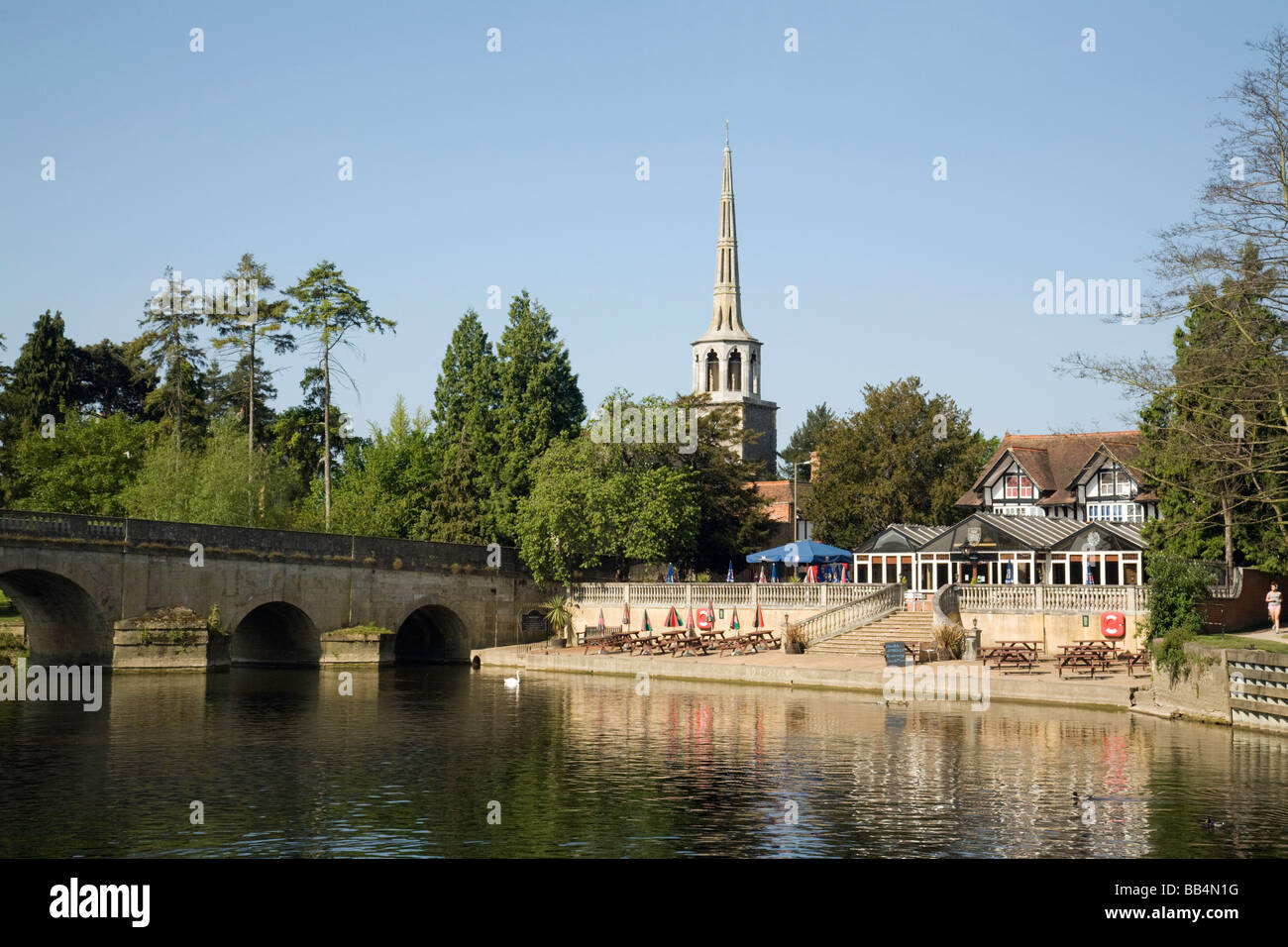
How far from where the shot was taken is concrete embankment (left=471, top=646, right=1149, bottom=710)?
123 ft

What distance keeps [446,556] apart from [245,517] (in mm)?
11134

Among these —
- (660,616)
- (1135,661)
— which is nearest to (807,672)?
(1135,661)

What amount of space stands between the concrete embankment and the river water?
160 centimetres

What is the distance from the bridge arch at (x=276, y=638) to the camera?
54.4 m

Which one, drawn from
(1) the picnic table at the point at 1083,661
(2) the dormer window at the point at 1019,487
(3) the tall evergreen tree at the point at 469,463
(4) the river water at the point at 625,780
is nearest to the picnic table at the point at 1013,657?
(1) the picnic table at the point at 1083,661

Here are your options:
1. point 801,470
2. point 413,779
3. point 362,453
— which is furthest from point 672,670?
point 801,470

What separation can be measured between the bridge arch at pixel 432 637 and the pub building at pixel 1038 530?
18.5 meters

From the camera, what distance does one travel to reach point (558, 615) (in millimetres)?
61969

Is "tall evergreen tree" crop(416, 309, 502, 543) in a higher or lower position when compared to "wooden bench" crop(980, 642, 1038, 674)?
higher

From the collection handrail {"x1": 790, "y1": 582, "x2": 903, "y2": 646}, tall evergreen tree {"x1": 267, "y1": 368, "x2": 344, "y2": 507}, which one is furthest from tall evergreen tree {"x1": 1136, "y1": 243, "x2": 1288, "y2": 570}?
tall evergreen tree {"x1": 267, "y1": 368, "x2": 344, "y2": 507}

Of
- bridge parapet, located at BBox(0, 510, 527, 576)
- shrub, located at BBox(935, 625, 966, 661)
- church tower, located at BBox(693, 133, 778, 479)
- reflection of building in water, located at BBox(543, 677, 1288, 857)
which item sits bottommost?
reflection of building in water, located at BBox(543, 677, 1288, 857)

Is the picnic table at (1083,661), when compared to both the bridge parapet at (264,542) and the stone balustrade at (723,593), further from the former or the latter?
the bridge parapet at (264,542)

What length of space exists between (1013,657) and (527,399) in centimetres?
3401

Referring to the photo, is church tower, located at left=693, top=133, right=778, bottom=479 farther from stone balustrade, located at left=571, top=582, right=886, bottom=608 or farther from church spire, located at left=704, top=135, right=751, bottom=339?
stone balustrade, located at left=571, top=582, right=886, bottom=608
